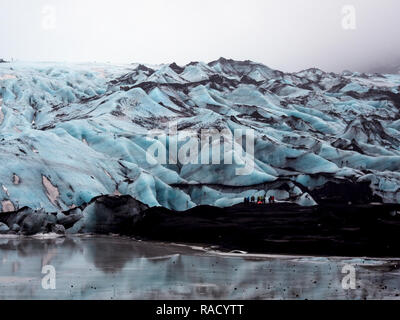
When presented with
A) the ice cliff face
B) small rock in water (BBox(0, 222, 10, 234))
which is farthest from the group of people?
small rock in water (BBox(0, 222, 10, 234))

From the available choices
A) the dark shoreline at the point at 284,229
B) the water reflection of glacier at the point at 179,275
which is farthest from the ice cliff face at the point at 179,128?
the water reflection of glacier at the point at 179,275

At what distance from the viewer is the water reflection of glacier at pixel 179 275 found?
1759cm

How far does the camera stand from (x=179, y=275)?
21.5 metres

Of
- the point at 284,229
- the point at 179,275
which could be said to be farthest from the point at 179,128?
the point at 179,275

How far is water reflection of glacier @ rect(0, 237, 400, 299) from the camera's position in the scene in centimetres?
1759

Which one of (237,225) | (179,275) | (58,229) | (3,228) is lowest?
(58,229)

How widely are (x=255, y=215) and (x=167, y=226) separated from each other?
698 cm

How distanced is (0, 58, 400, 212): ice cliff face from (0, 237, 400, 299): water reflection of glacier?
597 inches

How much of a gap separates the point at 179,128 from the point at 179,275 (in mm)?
47982

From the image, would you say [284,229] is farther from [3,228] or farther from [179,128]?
[179,128]

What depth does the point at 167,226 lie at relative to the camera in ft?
121

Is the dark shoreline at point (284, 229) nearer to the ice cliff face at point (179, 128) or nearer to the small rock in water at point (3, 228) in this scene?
the ice cliff face at point (179, 128)

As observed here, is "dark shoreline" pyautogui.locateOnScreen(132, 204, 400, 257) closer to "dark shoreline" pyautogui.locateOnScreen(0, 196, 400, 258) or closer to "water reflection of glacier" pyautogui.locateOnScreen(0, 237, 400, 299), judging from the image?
"dark shoreline" pyautogui.locateOnScreen(0, 196, 400, 258)
